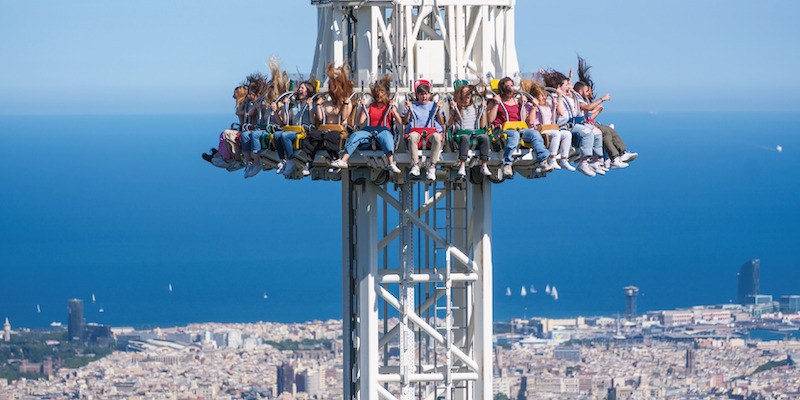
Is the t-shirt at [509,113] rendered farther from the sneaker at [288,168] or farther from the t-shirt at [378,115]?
the sneaker at [288,168]

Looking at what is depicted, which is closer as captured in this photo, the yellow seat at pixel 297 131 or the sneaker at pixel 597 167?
the yellow seat at pixel 297 131

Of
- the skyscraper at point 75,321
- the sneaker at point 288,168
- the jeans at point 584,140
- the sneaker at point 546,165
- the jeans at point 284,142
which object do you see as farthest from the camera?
the skyscraper at point 75,321

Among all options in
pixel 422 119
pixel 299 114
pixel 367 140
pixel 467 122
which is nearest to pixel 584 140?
pixel 467 122

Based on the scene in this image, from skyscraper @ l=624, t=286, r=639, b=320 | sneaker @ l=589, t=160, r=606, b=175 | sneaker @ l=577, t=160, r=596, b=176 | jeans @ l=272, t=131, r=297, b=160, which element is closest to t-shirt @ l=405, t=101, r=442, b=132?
jeans @ l=272, t=131, r=297, b=160

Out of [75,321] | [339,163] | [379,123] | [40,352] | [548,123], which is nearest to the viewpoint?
[339,163]

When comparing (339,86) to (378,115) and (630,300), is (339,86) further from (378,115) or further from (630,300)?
(630,300)

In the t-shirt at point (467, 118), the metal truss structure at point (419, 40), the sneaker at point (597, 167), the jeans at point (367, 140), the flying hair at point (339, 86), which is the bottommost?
the sneaker at point (597, 167)

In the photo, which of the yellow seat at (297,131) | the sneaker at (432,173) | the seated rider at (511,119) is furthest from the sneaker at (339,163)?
the seated rider at (511,119)
